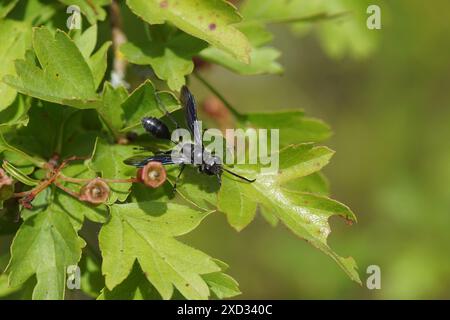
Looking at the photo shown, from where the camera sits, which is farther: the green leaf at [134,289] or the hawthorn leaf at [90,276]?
the hawthorn leaf at [90,276]

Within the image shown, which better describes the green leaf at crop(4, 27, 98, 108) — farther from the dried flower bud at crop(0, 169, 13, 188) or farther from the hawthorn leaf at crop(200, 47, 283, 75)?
the hawthorn leaf at crop(200, 47, 283, 75)

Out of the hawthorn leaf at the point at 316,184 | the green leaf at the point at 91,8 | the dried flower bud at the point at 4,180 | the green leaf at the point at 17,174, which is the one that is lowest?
the dried flower bud at the point at 4,180

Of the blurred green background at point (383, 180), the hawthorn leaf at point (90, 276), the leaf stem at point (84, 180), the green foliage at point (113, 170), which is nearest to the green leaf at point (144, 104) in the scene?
the green foliage at point (113, 170)

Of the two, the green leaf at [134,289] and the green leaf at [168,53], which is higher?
the green leaf at [168,53]

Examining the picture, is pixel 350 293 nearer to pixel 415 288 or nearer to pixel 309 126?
pixel 415 288

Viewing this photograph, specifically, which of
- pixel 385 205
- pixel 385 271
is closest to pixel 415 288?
pixel 385 271

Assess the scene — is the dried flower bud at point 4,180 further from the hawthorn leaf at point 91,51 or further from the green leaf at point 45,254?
the hawthorn leaf at point 91,51

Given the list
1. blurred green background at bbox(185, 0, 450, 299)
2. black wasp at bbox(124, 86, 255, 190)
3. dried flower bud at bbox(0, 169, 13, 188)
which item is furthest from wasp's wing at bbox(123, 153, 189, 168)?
blurred green background at bbox(185, 0, 450, 299)
